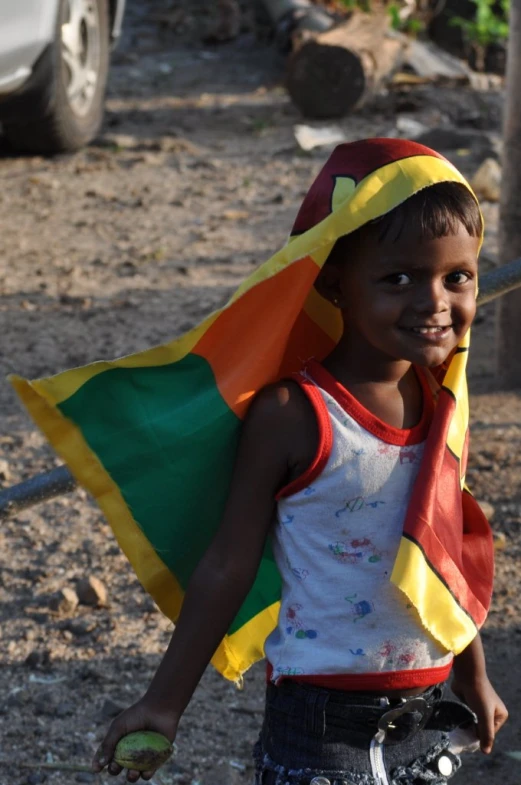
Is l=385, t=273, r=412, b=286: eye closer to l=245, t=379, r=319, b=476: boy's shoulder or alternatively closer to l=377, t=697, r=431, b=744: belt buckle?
l=245, t=379, r=319, b=476: boy's shoulder

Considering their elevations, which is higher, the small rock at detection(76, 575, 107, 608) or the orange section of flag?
the orange section of flag

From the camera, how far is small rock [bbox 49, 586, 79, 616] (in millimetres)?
3430

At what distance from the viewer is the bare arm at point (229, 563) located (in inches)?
75.3

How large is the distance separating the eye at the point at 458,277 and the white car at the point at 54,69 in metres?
4.78

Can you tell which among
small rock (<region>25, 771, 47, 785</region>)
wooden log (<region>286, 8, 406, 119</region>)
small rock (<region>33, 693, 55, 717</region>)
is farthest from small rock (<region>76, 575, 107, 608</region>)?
wooden log (<region>286, 8, 406, 119</region>)

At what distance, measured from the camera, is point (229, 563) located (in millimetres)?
1938

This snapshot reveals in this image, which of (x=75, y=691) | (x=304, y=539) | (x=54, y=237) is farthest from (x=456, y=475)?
(x=54, y=237)

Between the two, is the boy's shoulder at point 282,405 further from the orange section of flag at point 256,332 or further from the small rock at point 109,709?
the small rock at point 109,709

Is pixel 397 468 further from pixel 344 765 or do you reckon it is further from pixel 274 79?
pixel 274 79

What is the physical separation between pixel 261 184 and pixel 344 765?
5633mm

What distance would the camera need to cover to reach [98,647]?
330 centimetres

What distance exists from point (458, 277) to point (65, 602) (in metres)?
1.86

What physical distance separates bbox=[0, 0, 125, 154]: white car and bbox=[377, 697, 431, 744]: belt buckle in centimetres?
492

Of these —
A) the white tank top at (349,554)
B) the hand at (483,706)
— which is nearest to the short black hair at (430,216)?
the white tank top at (349,554)
